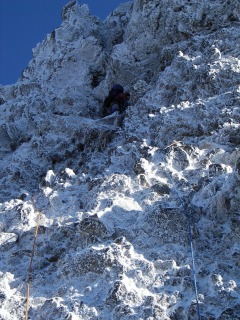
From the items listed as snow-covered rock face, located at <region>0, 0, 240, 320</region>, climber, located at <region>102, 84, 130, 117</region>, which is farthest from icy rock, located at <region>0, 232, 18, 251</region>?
climber, located at <region>102, 84, 130, 117</region>

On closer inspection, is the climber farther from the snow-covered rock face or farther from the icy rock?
the icy rock

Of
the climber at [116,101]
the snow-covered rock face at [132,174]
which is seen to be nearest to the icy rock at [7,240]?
the snow-covered rock face at [132,174]

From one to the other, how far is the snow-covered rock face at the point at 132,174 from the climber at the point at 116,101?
9.5 inches

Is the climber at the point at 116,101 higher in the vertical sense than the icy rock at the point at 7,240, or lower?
higher

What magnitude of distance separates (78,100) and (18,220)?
4.97 metres

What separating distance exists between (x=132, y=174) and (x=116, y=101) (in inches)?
135

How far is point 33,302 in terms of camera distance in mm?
7305

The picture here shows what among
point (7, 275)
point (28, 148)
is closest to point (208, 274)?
point (7, 275)

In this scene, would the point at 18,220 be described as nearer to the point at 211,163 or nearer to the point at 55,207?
the point at 55,207

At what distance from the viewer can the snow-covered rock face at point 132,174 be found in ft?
23.3

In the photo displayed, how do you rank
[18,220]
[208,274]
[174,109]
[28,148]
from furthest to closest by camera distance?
[28,148] → [174,109] → [18,220] → [208,274]

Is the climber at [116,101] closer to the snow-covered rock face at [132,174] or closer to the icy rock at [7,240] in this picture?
the snow-covered rock face at [132,174]

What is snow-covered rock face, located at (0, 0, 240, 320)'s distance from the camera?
23.3ft

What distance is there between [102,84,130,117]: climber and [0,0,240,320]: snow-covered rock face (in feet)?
0.79
